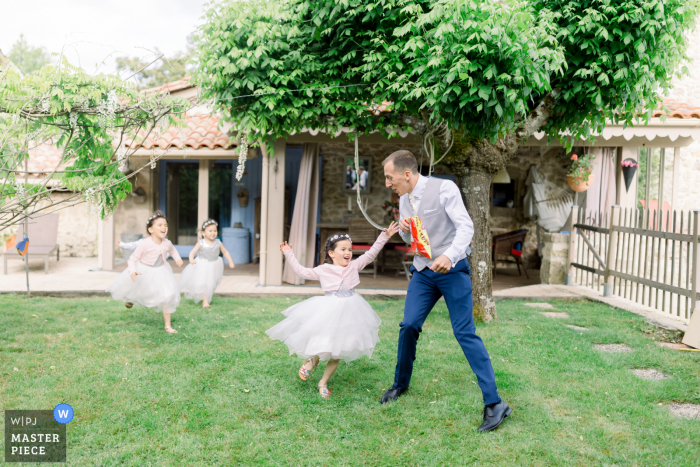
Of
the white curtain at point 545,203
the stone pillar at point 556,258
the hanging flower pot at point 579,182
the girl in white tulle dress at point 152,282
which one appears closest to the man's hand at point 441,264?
the girl in white tulle dress at point 152,282

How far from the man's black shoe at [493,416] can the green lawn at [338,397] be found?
7 centimetres

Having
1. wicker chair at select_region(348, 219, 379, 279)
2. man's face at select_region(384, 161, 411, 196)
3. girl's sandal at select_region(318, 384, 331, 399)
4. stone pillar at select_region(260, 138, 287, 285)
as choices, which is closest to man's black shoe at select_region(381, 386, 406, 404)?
girl's sandal at select_region(318, 384, 331, 399)

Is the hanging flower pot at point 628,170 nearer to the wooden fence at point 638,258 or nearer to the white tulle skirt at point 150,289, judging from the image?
the wooden fence at point 638,258

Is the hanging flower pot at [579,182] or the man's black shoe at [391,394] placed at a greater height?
the hanging flower pot at [579,182]

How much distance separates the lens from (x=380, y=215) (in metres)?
12.4

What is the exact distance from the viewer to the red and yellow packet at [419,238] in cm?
357

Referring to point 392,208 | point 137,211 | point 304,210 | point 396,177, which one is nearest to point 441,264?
point 396,177

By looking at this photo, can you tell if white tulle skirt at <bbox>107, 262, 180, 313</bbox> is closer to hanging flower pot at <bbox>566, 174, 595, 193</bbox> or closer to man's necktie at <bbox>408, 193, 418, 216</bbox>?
man's necktie at <bbox>408, 193, 418, 216</bbox>

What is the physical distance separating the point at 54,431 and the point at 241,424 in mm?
1180

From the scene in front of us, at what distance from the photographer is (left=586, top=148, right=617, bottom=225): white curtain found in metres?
10.3

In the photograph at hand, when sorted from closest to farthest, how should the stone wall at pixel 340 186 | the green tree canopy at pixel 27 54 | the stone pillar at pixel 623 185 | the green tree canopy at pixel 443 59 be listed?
the green tree canopy at pixel 443 59 → the stone pillar at pixel 623 185 → the stone wall at pixel 340 186 → the green tree canopy at pixel 27 54

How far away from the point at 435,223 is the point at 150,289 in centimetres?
367

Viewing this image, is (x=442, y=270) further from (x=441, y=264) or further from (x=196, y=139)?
(x=196, y=139)

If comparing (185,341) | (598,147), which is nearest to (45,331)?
(185,341)
